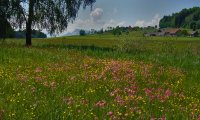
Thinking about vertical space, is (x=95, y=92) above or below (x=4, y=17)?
below

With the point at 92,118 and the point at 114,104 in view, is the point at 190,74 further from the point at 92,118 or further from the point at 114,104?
the point at 92,118

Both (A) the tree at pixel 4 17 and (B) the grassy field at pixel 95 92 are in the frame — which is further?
(A) the tree at pixel 4 17

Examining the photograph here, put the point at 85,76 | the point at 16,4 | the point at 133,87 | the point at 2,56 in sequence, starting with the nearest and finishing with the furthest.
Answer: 1. the point at 133,87
2. the point at 85,76
3. the point at 2,56
4. the point at 16,4

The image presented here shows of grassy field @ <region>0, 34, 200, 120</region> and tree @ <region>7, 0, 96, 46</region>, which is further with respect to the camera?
tree @ <region>7, 0, 96, 46</region>

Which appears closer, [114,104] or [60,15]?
[114,104]

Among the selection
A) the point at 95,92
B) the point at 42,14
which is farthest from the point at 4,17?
the point at 95,92

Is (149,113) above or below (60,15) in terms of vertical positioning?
below

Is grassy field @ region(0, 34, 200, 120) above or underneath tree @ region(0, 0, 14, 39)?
underneath

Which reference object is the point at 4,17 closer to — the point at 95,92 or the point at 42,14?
the point at 42,14

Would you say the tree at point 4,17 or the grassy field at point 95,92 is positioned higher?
the tree at point 4,17

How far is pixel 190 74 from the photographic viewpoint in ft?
55.7

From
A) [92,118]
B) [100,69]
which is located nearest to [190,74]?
[100,69]

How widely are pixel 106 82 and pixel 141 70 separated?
3.85 metres

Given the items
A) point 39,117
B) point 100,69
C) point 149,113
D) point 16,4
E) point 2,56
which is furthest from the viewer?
point 16,4
